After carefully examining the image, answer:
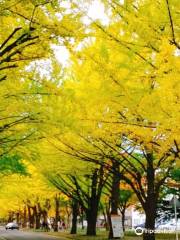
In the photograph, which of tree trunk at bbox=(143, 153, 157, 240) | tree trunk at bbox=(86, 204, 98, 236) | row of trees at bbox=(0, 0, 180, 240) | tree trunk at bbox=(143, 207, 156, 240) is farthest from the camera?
tree trunk at bbox=(86, 204, 98, 236)

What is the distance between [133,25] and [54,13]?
167 centimetres

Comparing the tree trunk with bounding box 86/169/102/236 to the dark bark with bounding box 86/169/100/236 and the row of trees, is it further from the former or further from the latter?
the row of trees

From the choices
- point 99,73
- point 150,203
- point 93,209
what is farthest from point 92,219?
point 99,73

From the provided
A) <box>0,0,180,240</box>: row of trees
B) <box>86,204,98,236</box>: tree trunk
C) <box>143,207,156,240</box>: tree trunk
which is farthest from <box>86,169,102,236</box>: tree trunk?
<box>0,0,180,240</box>: row of trees

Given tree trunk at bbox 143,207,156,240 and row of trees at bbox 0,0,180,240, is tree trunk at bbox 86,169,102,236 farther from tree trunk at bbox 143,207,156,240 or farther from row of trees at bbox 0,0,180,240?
row of trees at bbox 0,0,180,240

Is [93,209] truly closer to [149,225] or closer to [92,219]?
[92,219]

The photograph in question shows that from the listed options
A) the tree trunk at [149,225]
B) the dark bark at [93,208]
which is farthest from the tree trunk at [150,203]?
the dark bark at [93,208]

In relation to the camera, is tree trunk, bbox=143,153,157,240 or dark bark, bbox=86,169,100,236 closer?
tree trunk, bbox=143,153,157,240

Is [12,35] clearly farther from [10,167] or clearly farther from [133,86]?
[10,167]

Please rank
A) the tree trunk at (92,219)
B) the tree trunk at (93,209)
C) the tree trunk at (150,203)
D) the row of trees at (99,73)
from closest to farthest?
the row of trees at (99,73), the tree trunk at (150,203), the tree trunk at (93,209), the tree trunk at (92,219)

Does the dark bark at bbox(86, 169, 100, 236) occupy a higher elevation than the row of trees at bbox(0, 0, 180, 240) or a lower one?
lower

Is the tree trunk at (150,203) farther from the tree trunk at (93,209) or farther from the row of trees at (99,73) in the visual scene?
the tree trunk at (93,209)

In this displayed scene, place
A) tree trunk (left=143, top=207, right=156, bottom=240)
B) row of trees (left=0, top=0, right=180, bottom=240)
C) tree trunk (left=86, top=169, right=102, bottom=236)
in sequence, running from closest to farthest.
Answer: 1. row of trees (left=0, top=0, right=180, bottom=240)
2. tree trunk (left=143, top=207, right=156, bottom=240)
3. tree trunk (left=86, top=169, right=102, bottom=236)

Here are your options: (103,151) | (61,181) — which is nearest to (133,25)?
(103,151)
